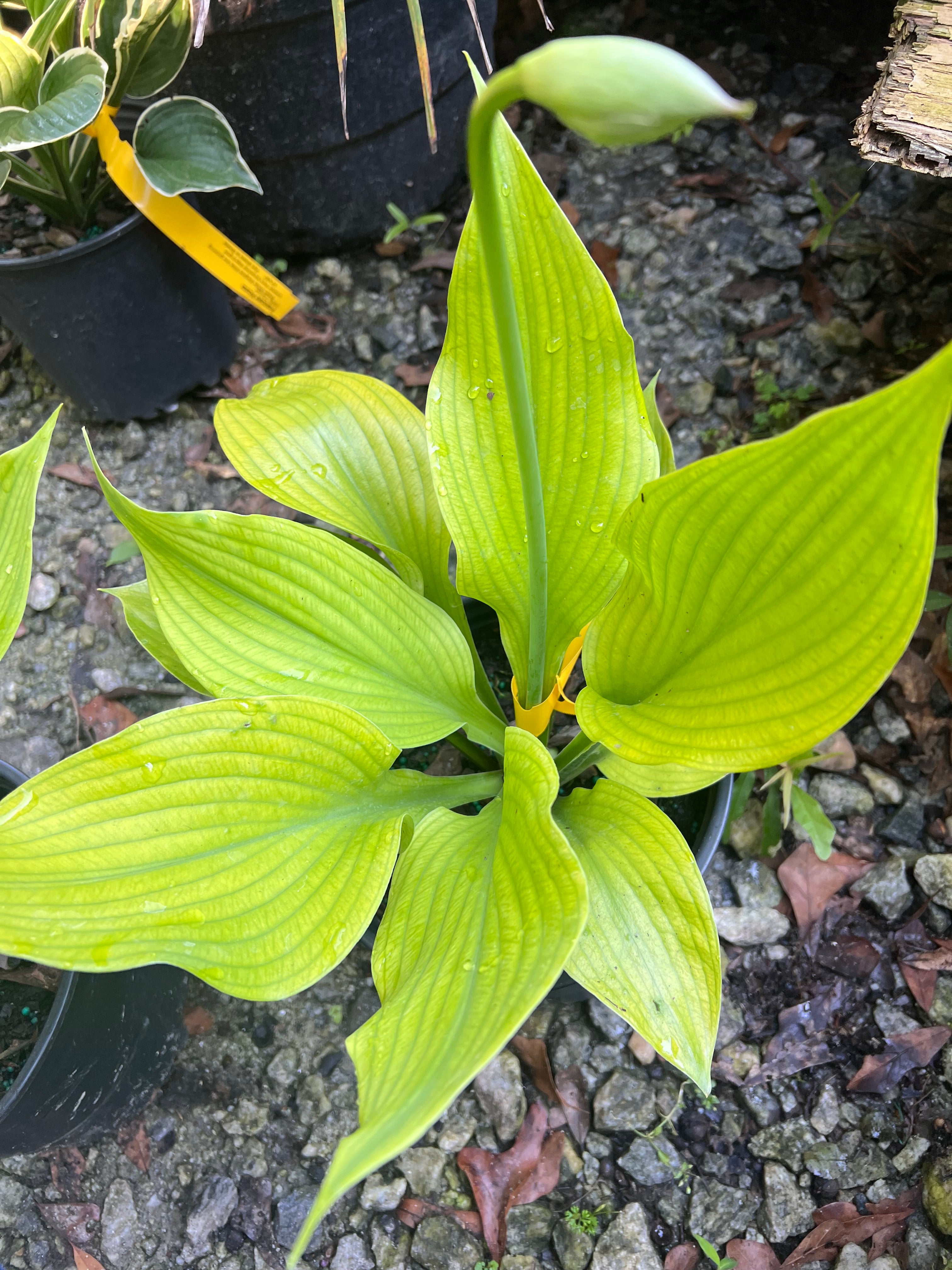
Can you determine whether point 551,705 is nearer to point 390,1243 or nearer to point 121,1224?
point 390,1243

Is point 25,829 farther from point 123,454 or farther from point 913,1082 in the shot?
point 123,454

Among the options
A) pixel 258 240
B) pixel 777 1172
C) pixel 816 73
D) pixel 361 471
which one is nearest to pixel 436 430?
pixel 361 471

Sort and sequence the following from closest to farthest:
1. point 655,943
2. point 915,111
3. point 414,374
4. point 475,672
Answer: point 655,943, point 915,111, point 475,672, point 414,374

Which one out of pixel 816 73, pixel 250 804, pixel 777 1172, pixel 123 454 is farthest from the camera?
pixel 816 73

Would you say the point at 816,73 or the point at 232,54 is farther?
the point at 816,73

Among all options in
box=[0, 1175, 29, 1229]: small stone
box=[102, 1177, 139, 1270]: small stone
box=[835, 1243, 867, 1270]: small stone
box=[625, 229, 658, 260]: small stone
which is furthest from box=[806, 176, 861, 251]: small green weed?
box=[0, 1175, 29, 1229]: small stone

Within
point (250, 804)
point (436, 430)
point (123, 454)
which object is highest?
point (436, 430)

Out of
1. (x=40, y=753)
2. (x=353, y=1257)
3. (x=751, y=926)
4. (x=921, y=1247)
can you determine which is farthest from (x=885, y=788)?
(x=40, y=753)
